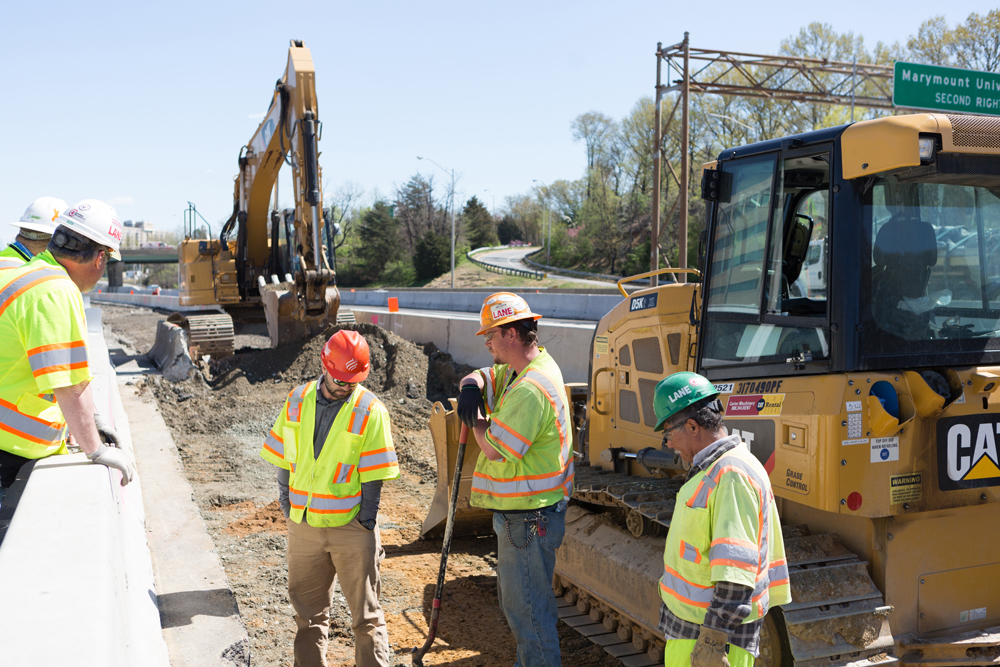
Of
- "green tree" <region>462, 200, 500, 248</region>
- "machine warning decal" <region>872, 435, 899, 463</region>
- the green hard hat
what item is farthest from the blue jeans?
"green tree" <region>462, 200, 500, 248</region>

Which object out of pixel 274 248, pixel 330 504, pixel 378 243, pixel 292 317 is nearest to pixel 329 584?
pixel 330 504

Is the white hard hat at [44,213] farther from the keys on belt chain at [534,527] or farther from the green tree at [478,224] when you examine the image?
the green tree at [478,224]

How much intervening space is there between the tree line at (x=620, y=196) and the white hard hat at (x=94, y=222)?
1876cm

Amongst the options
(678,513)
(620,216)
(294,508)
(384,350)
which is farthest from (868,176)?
(620,216)

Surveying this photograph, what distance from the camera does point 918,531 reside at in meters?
3.79

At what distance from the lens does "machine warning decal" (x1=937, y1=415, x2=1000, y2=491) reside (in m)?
3.74

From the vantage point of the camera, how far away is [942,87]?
1334cm

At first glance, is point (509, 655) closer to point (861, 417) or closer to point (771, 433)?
point (771, 433)

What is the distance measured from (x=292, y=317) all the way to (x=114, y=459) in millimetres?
11812

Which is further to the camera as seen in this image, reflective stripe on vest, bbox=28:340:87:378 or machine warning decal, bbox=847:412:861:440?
machine warning decal, bbox=847:412:861:440

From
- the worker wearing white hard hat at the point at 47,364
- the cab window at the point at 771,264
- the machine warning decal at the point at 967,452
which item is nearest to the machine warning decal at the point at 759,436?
the cab window at the point at 771,264

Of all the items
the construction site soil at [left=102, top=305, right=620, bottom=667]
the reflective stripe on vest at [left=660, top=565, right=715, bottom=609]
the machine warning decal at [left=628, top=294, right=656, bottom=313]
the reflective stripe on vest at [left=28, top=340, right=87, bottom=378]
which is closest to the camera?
the reflective stripe on vest at [left=660, top=565, right=715, bottom=609]

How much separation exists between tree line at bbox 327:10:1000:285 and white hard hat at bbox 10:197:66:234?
703 inches

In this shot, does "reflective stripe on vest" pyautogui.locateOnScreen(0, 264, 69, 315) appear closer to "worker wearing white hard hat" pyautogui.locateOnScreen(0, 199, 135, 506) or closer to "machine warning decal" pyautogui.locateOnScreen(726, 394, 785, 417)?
"worker wearing white hard hat" pyautogui.locateOnScreen(0, 199, 135, 506)
